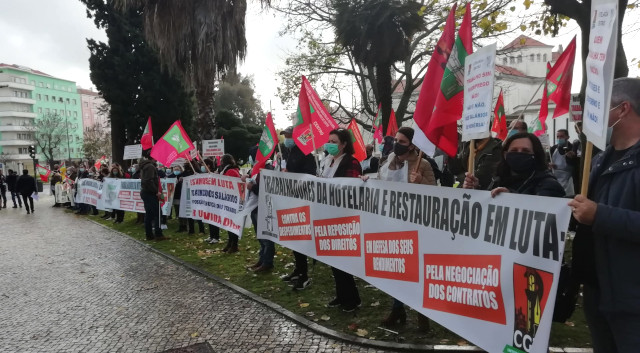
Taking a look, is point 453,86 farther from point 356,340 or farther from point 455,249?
point 356,340

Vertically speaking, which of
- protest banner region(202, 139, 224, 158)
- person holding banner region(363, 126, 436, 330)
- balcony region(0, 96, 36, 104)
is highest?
balcony region(0, 96, 36, 104)

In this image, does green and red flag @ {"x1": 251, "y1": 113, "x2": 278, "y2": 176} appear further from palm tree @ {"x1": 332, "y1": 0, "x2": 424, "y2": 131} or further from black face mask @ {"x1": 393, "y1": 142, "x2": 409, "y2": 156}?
palm tree @ {"x1": 332, "y1": 0, "x2": 424, "y2": 131}

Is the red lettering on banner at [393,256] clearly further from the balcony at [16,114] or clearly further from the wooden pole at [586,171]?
the balcony at [16,114]

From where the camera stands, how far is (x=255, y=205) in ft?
24.9

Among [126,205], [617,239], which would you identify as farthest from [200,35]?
[617,239]

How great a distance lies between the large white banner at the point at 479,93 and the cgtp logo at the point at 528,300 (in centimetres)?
92

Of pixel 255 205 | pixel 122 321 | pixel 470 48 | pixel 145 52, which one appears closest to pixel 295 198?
pixel 255 205

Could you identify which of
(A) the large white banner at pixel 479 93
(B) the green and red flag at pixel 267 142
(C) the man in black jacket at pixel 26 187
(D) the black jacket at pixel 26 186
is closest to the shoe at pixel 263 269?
(B) the green and red flag at pixel 267 142

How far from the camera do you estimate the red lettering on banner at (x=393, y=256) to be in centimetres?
395

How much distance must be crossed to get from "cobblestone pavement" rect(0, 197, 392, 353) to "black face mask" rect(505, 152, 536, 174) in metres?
2.21

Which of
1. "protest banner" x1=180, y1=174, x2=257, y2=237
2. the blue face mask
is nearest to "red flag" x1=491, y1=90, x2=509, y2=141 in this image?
the blue face mask

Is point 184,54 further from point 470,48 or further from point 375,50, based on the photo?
point 470,48

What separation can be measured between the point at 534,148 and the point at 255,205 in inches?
206

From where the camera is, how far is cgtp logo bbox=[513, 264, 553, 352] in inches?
102
